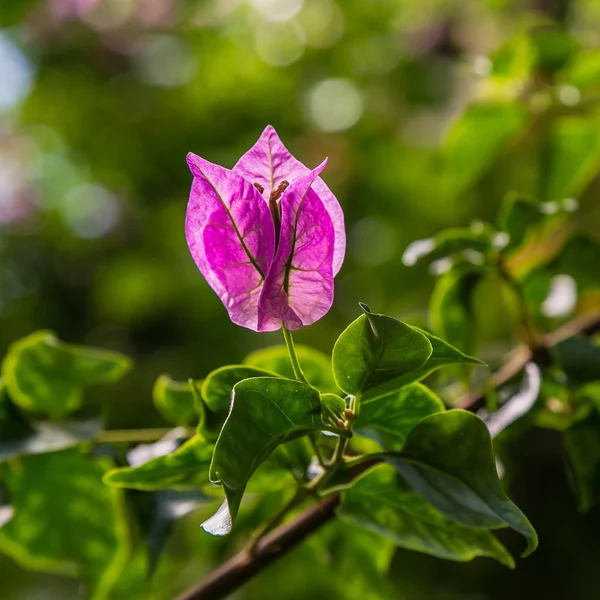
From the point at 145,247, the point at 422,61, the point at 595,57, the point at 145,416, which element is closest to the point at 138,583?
the point at 595,57

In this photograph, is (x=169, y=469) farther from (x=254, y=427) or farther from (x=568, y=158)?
(x=568, y=158)

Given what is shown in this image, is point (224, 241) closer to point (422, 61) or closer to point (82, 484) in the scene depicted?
point (82, 484)

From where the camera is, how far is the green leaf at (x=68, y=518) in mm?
476

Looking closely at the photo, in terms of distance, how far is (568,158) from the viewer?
677mm

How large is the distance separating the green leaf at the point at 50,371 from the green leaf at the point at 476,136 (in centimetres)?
36

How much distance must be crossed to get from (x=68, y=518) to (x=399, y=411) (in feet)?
0.80

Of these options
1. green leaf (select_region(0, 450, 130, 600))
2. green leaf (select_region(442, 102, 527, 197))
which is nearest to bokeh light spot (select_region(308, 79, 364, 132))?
green leaf (select_region(442, 102, 527, 197))

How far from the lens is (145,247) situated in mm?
1744

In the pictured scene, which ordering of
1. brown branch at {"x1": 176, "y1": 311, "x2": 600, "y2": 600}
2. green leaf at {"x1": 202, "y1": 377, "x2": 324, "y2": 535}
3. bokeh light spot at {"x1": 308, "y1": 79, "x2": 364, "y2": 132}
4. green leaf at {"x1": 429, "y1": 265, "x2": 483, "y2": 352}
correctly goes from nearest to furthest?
green leaf at {"x1": 202, "y1": 377, "x2": 324, "y2": 535}
brown branch at {"x1": 176, "y1": 311, "x2": 600, "y2": 600}
green leaf at {"x1": 429, "y1": 265, "x2": 483, "y2": 352}
bokeh light spot at {"x1": 308, "y1": 79, "x2": 364, "y2": 132}

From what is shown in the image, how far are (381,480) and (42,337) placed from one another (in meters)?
0.24

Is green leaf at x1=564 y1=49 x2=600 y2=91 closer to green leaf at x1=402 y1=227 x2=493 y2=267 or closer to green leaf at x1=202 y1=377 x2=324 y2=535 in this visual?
green leaf at x1=402 y1=227 x2=493 y2=267

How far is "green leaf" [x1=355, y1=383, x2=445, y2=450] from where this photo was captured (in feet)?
1.11

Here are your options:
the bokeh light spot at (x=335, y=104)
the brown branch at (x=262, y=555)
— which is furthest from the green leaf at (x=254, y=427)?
the bokeh light spot at (x=335, y=104)

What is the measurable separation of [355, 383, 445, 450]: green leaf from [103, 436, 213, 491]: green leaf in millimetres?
69
